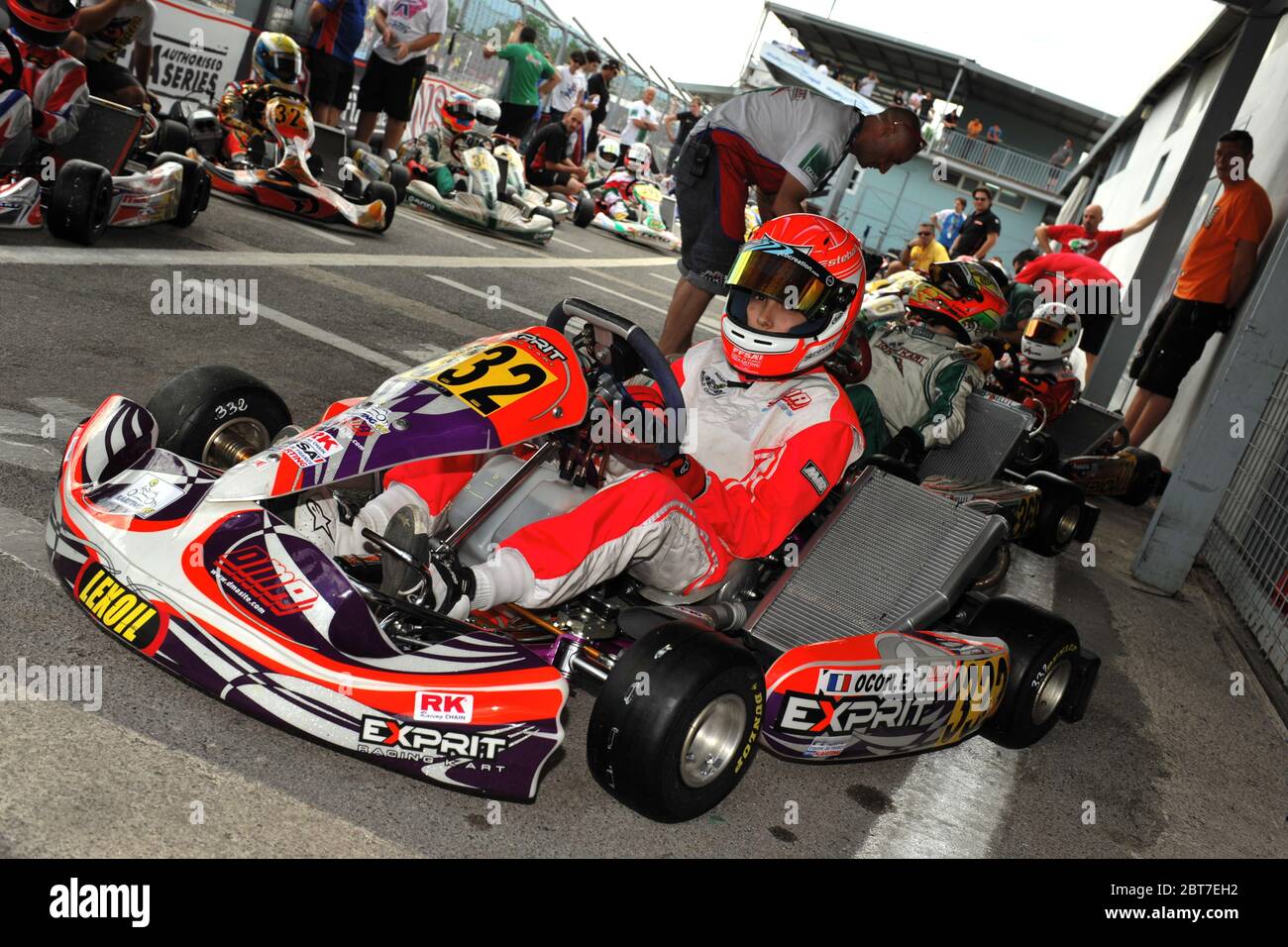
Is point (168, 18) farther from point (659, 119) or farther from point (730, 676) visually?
point (659, 119)

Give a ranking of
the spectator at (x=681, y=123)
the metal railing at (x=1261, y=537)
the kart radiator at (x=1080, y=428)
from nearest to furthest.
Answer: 1. the metal railing at (x=1261, y=537)
2. the kart radiator at (x=1080, y=428)
3. the spectator at (x=681, y=123)

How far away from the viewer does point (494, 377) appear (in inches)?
105

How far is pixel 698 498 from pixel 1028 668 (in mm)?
A: 984

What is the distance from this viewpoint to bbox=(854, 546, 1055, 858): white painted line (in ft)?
8.74

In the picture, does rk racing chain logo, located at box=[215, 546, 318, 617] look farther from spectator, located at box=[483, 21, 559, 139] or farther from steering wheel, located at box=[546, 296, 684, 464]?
spectator, located at box=[483, 21, 559, 139]

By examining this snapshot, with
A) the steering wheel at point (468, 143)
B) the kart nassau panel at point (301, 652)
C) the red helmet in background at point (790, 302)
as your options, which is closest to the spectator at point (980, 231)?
the steering wheel at point (468, 143)

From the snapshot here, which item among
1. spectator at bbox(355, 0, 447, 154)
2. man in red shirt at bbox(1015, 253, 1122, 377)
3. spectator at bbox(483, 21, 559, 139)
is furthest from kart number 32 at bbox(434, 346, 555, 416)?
spectator at bbox(483, 21, 559, 139)

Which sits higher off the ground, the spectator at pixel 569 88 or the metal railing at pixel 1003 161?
A: the metal railing at pixel 1003 161

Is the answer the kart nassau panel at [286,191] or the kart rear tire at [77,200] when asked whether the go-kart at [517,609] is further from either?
the kart nassau panel at [286,191]

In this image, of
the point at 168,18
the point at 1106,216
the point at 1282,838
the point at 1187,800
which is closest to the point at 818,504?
the point at 1187,800

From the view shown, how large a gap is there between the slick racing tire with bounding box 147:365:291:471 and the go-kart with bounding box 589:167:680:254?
12.1 m

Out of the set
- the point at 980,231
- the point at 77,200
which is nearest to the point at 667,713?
the point at 77,200

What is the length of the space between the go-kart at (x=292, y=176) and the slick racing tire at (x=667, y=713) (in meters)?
6.22

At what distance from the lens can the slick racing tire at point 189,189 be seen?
621 cm
